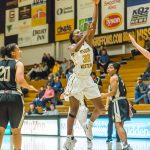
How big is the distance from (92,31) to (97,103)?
1282 millimetres

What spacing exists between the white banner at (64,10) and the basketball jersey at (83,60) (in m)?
15.3

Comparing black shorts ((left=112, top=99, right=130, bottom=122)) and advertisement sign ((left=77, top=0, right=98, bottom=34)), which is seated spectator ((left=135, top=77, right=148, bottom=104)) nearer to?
black shorts ((left=112, top=99, right=130, bottom=122))

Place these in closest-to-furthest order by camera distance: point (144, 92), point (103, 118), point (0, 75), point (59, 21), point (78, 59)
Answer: point (0, 75) < point (78, 59) < point (103, 118) < point (144, 92) < point (59, 21)

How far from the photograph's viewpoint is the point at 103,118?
13336 mm

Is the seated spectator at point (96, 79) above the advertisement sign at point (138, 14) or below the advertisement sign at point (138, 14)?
below

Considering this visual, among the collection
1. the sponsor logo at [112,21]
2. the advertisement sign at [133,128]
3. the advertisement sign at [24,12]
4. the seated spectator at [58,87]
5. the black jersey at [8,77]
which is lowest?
the advertisement sign at [133,128]

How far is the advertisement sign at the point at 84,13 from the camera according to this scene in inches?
837

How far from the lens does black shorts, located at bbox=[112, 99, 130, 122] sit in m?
8.09

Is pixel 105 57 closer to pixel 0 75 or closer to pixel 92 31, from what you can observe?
pixel 92 31

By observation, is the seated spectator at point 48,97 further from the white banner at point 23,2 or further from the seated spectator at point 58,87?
the white banner at point 23,2

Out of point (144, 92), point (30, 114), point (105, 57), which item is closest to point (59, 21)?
point (105, 57)

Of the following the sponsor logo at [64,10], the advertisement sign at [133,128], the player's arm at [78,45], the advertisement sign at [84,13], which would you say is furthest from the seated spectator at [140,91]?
the sponsor logo at [64,10]

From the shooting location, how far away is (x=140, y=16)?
18.9 metres

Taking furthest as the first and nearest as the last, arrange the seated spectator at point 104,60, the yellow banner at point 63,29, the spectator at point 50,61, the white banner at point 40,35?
the white banner at point 40,35, the yellow banner at point 63,29, the spectator at point 50,61, the seated spectator at point 104,60
